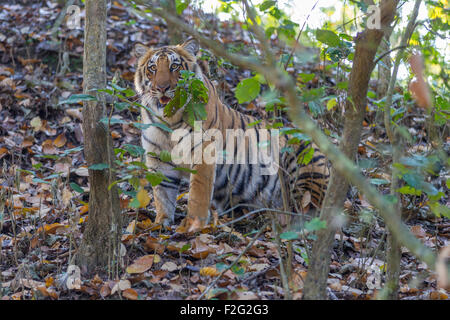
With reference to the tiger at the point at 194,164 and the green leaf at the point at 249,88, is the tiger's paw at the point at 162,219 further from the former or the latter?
the green leaf at the point at 249,88

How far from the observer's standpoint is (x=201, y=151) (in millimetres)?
4359

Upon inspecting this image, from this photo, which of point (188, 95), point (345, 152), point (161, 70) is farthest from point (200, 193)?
point (345, 152)

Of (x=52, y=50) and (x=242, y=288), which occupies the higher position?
(x=52, y=50)

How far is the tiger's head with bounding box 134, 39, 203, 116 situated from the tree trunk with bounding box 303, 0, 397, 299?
6.86ft

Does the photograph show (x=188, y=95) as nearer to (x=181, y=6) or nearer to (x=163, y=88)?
(x=163, y=88)

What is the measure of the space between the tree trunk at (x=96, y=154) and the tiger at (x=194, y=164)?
773 millimetres

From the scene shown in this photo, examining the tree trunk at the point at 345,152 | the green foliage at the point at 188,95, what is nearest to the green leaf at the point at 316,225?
the tree trunk at the point at 345,152

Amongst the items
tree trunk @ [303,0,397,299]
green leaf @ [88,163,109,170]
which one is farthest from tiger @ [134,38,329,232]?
tree trunk @ [303,0,397,299]

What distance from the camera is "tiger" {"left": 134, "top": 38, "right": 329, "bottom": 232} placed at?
14.2ft

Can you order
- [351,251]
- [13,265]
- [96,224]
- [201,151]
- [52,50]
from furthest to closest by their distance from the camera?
[52,50]
[201,151]
[351,251]
[13,265]
[96,224]

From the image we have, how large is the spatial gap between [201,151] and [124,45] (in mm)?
3344

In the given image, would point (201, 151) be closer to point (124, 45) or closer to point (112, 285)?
point (112, 285)
